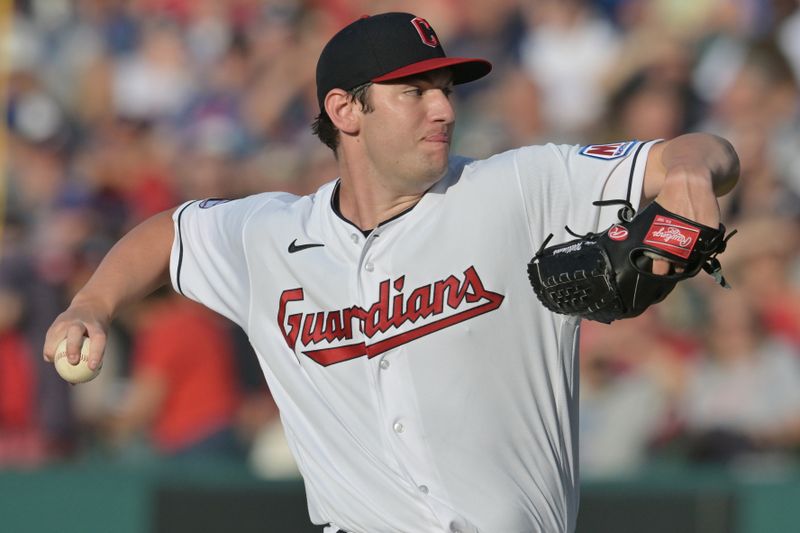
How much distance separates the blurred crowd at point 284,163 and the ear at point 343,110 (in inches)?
126

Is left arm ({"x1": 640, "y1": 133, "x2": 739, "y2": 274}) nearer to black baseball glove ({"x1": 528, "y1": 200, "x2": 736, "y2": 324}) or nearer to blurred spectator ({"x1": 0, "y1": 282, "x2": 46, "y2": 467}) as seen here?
black baseball glove ({"x1": 528, "y1": 200, "x2": 736, "y2": 324})

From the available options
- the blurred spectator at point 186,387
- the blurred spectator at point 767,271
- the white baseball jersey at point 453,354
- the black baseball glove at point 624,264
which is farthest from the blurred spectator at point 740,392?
the black baseball glove at point 624,264

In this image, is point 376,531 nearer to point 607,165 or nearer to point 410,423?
point 410,423

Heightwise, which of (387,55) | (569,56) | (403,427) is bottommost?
(403,427)

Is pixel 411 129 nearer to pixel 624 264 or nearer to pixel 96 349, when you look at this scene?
pixel 624 264

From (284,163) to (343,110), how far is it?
517 centimetres

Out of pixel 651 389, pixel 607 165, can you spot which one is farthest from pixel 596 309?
pixel 651 389

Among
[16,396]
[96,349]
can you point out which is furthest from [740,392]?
[16,396]

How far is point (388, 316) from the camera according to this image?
11.6ft

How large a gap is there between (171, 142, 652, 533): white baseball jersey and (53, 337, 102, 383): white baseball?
597 mm

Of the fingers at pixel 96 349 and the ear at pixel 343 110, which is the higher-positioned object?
the ear at pixel 343 110

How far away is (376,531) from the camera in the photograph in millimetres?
3541

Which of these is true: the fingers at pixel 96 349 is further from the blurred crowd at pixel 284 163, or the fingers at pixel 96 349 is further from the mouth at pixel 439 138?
the blurred crowd at pixel 284 163

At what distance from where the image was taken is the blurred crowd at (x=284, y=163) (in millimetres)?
6555
